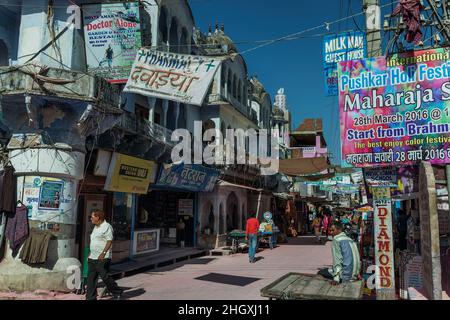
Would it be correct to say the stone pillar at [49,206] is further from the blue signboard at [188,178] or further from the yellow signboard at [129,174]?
the blue signboard at [188,178]

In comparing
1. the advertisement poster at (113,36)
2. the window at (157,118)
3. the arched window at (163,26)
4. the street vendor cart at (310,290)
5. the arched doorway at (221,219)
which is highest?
the arched window at (163,26)

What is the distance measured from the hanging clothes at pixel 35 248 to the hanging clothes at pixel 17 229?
146mm

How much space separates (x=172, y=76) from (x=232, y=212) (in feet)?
52.3

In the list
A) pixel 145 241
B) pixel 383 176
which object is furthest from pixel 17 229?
pixel 383 176

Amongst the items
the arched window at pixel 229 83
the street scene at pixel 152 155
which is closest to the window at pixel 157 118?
the street scene at pixel 152 155

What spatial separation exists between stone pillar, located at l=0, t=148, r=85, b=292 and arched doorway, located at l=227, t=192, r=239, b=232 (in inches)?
552

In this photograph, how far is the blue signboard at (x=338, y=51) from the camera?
11.3 meters

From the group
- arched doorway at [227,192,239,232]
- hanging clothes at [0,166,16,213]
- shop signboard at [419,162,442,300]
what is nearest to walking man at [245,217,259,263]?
arched doorway at [227,192,239,232]

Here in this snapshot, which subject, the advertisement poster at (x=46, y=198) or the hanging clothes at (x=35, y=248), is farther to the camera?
the advertisement poster at (x=46, y=198)

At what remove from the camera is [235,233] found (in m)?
19.0

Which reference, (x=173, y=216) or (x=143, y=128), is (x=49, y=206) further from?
(x=173, y=216)
